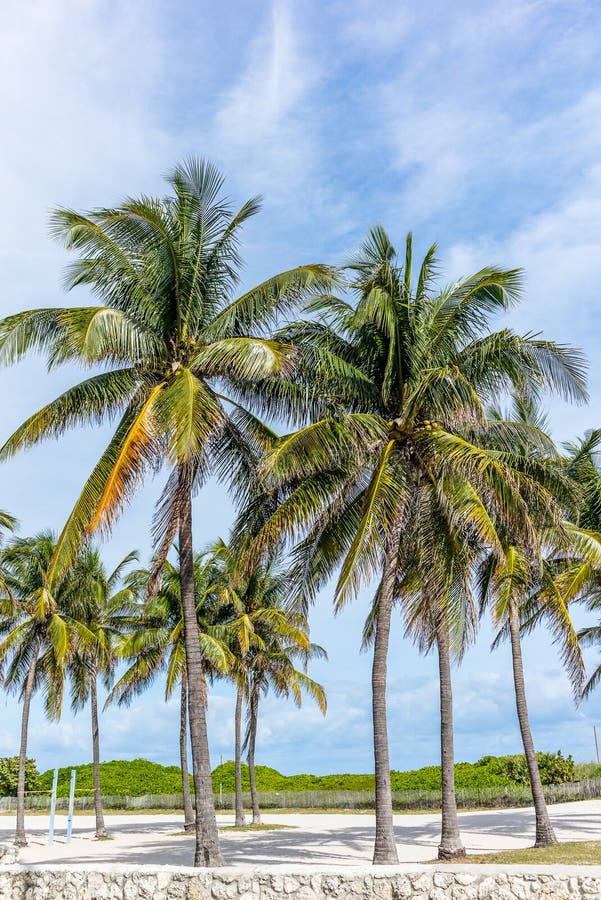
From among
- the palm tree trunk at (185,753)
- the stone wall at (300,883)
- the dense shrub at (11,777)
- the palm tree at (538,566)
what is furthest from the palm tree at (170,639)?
the dense shrub at (11,777)

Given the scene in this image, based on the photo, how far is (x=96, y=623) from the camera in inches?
1226

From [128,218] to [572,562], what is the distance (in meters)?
13.4

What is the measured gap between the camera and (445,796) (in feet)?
57.9

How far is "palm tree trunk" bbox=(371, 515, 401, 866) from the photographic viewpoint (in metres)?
14.5

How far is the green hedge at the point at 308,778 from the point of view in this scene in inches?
1628

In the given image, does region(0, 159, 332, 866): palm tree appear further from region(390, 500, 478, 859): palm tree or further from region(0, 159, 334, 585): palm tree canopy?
region(390, 500, 478, 859): palm tree

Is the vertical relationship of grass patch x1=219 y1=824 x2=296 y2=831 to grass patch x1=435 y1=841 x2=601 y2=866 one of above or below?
below

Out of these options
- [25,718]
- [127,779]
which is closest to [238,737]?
[25,718]

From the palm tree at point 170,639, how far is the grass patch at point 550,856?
12.4m

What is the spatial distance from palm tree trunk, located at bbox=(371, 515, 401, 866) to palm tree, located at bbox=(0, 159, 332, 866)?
2.63 metres

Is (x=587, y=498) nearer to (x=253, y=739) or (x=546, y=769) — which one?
(x=253, y=739)

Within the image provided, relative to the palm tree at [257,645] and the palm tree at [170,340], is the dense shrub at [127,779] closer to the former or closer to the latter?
the palm tree at [257,645]

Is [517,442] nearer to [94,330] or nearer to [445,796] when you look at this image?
[445,796]

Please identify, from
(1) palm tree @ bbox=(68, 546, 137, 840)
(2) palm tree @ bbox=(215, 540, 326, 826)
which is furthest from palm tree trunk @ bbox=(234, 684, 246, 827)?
(1) palm tree @ bbox=(68, 546, 137, 840)
